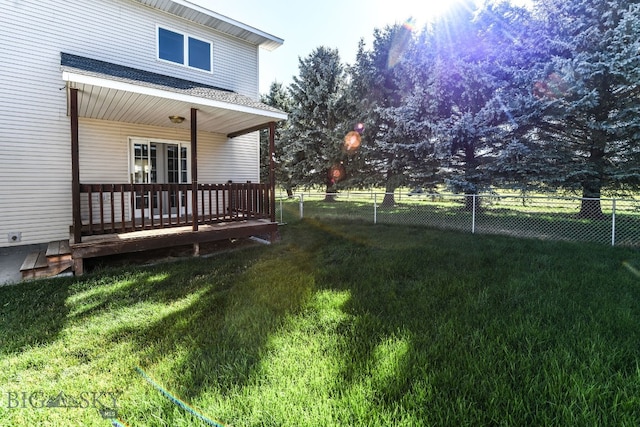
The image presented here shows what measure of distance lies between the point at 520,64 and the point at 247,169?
8.53 meters

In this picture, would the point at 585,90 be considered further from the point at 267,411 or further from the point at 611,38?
the point at 267,411

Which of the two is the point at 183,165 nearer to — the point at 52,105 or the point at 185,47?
the point at 52,105

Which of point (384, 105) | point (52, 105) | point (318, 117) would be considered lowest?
point (52, 105)

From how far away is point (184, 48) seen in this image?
7582 mm

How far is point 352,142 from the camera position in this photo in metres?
14.4

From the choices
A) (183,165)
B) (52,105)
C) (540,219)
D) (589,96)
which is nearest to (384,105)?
(589,96)

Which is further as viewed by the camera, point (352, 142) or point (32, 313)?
point (352, 142)

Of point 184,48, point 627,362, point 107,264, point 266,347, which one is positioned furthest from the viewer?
point 184,48

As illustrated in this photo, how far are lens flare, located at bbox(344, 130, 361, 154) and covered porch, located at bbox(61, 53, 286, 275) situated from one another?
7.73m

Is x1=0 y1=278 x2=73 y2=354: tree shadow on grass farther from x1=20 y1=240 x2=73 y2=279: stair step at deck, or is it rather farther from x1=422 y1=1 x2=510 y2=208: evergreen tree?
x1=422 y1=1 x2=510 y2=208: evergreen tree

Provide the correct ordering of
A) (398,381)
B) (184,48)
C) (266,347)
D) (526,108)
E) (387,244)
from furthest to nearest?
(526,108) < (184,48) < (387,244) < (266,347) < (398,381)

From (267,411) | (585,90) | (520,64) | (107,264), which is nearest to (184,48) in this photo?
(107,264)

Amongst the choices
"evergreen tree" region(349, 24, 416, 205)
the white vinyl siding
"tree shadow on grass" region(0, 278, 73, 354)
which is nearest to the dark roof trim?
the white vinyl siding

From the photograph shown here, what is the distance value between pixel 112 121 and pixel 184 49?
2594 millimetres
